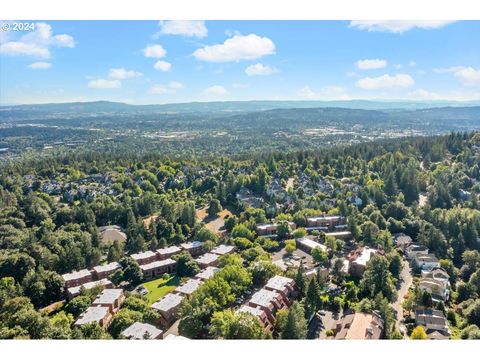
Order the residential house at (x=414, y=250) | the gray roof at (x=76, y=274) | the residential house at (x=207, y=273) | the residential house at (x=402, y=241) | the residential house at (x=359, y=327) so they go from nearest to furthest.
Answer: the residential house at (x=359, y=327) < the residential house at (x=207, y=273) < the gray roof at (x=76, y=274) < the residential house at (x=414, y=250) < the residential house at (x=402, y=241)

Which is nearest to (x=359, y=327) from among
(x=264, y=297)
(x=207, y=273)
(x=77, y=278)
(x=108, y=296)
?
(x=264, y=297)

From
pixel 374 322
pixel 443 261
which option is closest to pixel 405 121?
pixel 443 261

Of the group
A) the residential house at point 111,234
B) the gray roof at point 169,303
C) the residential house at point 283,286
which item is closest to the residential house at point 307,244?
the residential house at point 283,286

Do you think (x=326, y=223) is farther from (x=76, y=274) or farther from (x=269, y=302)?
(x=76, y=274)

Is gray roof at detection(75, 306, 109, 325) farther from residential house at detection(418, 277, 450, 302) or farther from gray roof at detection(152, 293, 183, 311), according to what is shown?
residential house at detection(418, 277, 450, 302)

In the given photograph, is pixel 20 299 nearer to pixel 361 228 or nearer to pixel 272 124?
pixel 361 228

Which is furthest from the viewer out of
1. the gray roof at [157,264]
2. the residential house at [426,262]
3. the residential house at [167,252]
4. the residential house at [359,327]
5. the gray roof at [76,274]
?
the residential house at [167,252]

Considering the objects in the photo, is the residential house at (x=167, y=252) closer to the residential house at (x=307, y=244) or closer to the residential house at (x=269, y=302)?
the residential house at (x=307, y=244)
